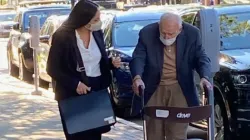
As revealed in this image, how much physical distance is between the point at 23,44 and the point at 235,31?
375 inches

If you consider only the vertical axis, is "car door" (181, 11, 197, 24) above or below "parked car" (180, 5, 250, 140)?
above

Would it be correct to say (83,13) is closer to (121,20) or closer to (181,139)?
(181,139)

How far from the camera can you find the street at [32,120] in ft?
31.9

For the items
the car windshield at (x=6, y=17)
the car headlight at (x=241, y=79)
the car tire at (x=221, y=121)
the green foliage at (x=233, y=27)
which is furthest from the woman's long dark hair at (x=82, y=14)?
the car windshield at (x=6, y=17)

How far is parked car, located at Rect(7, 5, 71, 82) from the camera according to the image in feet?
60.2

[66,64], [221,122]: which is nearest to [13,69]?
[221,122]

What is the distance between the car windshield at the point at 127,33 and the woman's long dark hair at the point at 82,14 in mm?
5945

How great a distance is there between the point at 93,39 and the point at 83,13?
273mm

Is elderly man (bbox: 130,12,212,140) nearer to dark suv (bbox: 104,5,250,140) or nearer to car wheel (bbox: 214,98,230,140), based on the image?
dark suv (bbox: 104,5,250,140)

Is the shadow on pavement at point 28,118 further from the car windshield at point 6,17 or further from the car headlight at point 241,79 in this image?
the car windshield at point 6,17

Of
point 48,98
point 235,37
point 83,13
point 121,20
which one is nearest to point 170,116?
point 83,13

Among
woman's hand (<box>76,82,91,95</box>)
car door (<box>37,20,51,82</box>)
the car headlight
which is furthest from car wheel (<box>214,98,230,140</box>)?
car door (<box>37,20,51,82</box>)

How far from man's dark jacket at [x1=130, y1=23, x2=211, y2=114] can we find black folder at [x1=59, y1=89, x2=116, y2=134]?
0.36 m

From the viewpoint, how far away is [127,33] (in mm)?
12766
